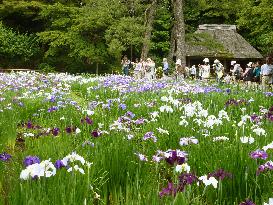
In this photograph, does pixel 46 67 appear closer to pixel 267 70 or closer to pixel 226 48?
pixel 226 48

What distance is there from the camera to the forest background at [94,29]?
2784 cm

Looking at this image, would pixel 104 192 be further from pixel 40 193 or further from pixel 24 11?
pixel 24 11

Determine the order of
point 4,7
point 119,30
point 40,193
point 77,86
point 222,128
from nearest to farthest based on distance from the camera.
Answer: point 40,193 < point 222,128 < point 77,86 < point 119,30 < point 4,7

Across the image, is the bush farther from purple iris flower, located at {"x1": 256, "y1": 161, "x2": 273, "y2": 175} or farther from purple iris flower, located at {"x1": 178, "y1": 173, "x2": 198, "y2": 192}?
purple iris flower, located at {"x1": 178, "y1": 173, "x2": 198, "y2": 192}

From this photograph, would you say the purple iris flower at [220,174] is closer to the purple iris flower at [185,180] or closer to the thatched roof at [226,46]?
the purple iris flower at [185,180]

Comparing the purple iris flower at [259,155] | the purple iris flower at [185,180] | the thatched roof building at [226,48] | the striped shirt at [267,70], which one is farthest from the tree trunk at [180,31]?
the purple iris flower at [185,180]

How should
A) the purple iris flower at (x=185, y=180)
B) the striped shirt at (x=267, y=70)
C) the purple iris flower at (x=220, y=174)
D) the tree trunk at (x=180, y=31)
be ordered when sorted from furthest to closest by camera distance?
1. the tree trunk at (x=180, y=31)
2. the striped shirt at (x=267, y=70)
3. the purple iris flower at (x=220, y=174)
4. the purple iris flower at (x=185, y=180)

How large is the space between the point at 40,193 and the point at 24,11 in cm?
3673

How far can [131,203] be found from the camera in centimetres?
183

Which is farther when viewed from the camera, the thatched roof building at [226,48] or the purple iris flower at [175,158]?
the thatched roof building at [226,48]

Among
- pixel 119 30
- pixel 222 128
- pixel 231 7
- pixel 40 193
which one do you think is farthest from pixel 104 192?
pixel 231 7

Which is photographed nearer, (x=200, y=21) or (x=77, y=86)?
(x=77, y=86)

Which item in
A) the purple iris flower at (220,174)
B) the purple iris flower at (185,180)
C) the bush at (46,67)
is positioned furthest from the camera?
the bush at (46,67)

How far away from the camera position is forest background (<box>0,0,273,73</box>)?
2784 centimetres
